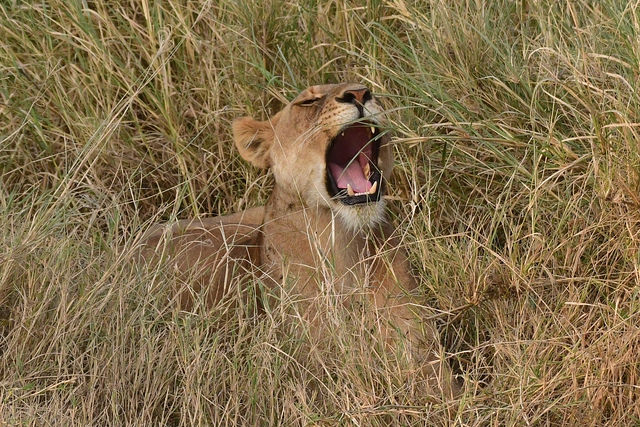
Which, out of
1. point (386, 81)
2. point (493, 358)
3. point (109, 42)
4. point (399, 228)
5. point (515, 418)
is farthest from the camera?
point (109, 42)

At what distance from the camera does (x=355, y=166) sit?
4121 mm

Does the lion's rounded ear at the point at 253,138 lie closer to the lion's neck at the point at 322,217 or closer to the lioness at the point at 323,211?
the lioness at the point at 323,211

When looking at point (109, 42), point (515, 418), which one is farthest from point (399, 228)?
point (109, 42)

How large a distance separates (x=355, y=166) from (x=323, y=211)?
6.6 inches

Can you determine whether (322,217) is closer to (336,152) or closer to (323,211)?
(323,211)

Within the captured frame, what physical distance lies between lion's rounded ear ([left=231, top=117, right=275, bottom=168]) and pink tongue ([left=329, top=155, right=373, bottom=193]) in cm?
33

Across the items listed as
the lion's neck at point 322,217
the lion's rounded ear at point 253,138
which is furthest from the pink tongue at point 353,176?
the lion's rounded ear at point 253,138

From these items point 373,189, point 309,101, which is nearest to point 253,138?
point 309,101

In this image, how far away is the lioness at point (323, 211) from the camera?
389 centimetres

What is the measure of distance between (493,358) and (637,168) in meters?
0.61

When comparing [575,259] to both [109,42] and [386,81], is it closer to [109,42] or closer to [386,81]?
[386,81]

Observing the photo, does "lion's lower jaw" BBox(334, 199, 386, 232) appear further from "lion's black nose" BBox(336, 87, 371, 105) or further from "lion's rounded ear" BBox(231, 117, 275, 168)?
"lion's rounded ear" BBox(231, 117, 275, 168)

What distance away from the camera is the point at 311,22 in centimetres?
480

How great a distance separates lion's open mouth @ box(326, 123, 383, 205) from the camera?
4004 millimetres
